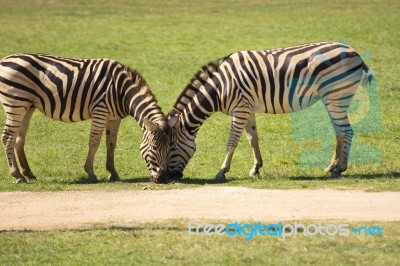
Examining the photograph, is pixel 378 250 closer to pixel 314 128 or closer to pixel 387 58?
pixel 314 128

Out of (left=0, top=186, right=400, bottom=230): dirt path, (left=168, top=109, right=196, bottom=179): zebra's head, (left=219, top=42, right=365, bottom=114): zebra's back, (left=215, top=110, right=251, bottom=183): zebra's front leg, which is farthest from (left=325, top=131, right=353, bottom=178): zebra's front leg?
(left=168, top=109, right=196, bottom=179): zebra's head

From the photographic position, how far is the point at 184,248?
35.7 feet

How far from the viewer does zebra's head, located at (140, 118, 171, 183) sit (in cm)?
1502

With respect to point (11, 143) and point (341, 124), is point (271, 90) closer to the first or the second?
point (341, 124)

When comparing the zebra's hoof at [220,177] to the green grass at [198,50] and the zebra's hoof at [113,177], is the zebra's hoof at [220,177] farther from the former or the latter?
the zebra's hoof at [113,177]

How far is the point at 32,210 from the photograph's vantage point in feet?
42.9

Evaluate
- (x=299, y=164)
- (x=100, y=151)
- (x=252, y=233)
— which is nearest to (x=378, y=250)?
(x=252, y=233)

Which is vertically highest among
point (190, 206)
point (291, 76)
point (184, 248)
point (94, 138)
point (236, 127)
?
point (291, 76)

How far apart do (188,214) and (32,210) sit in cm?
218

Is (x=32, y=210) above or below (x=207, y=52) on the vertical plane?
below

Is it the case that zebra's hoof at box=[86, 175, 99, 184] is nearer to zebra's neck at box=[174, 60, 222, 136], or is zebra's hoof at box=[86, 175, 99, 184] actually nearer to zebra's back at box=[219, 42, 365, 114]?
zebra's neck at box=[174, 60, 222, 136]

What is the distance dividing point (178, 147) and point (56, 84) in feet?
7.18

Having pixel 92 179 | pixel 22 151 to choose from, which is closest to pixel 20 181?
pixel 22 151

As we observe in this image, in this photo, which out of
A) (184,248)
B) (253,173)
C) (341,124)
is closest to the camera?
(184,248)
